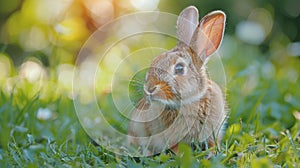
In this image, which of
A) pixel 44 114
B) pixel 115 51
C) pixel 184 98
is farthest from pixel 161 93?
pixel 115 51

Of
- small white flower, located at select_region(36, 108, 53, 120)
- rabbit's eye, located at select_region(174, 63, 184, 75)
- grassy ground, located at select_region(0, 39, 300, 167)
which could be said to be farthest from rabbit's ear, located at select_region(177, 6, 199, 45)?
small white flower, located at select_region(36, 108, 53, 120)

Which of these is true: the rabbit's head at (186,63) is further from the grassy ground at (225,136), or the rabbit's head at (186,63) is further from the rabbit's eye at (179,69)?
the grassy ground at (225,136)

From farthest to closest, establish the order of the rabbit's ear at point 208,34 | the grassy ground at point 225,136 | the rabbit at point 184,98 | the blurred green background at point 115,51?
the blurred green background at point 115,51 → the rabbit's ear at point 208,34 → the rabbit at point 184,98 → the grassy ground at point 225,136

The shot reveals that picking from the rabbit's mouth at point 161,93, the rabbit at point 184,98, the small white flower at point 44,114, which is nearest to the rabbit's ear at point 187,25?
the rabbit at point 184,98

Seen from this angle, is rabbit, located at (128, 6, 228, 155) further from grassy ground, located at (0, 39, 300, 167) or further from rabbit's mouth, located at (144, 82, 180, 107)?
grassy ground, located at (0, 39, 300, 167)

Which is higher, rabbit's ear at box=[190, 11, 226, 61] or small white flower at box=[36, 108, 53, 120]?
rabbit's ear at box=[190, 11, 226, 61]

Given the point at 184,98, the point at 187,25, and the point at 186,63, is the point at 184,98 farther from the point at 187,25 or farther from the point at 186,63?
the point at 187,25
